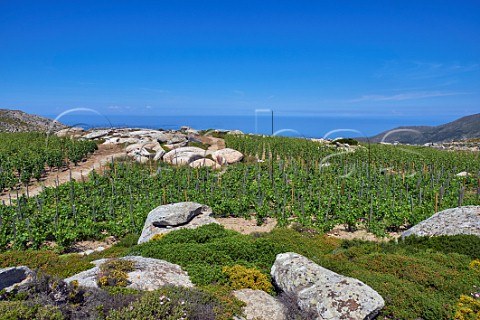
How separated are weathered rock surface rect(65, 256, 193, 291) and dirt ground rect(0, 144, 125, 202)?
1289 centimetres

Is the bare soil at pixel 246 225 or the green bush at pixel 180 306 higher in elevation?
the green bush at pixel 180 306

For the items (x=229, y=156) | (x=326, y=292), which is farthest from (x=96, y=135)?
(x=326, y=292)

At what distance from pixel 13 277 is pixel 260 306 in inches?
159

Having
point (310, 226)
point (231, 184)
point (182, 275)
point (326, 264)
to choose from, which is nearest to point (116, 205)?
point (231, 184)

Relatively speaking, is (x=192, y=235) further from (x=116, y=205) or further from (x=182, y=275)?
(x=116, y=205)

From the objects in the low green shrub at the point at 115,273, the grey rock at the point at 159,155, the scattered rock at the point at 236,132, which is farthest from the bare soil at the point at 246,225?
the scattered rock at the point at 236,132

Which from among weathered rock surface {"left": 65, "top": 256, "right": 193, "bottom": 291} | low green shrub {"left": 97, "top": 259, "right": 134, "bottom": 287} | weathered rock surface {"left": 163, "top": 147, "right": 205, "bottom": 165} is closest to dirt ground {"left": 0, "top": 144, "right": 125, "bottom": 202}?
weathered rock surface {"left": 163, "top": 147, "right": 205, "bottom": 165}

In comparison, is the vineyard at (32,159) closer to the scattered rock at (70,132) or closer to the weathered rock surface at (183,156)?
the weathered rock surface at (183,156)

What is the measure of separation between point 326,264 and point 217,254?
8.09 feet

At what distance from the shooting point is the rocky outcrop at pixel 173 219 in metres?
11.7

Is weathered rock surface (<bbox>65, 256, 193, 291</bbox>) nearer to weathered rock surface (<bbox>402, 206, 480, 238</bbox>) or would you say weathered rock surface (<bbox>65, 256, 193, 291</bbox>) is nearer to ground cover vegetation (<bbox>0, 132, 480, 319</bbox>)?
ground cover vegetation (<bbox>0, 132, 480, 319</bbox>)

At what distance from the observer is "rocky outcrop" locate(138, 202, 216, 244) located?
11.7 metres

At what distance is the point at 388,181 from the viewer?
63.7ft

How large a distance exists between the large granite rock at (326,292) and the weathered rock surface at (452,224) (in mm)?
6163
